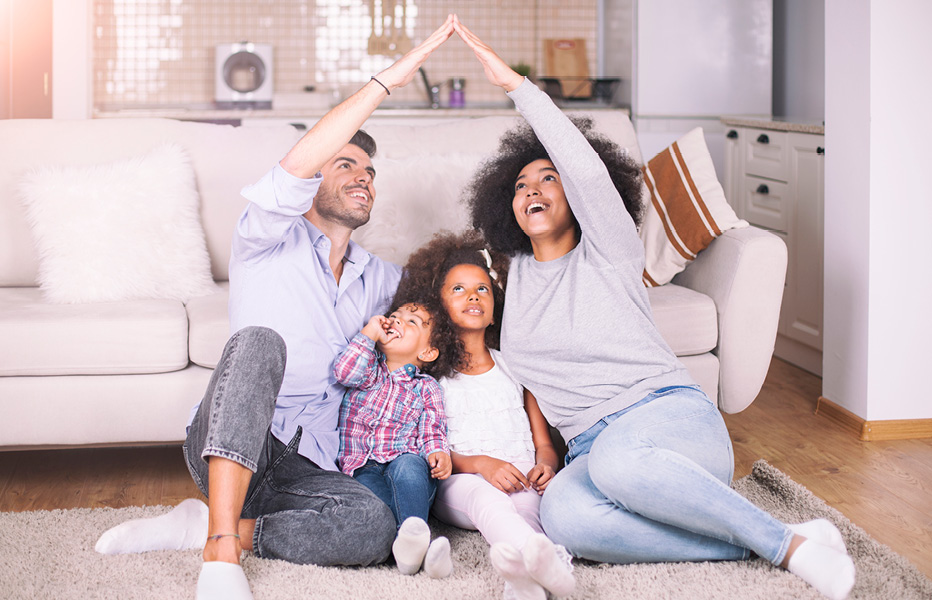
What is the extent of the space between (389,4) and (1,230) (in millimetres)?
3131

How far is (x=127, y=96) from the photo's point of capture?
5.10 m

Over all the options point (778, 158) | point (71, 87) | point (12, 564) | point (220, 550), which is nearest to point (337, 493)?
point (220, 550)

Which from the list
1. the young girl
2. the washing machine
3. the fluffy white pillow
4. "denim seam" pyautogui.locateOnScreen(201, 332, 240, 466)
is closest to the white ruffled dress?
the young girl

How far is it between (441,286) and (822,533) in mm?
932

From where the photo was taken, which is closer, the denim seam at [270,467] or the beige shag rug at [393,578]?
the beige shag rug at [393,578]

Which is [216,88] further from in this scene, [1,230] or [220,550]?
[220,550]

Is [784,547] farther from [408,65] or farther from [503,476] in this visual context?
[408,65]

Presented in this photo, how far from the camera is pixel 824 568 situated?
1.51 m

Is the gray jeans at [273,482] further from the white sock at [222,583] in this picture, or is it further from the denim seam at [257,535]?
the white sock at [222,583]

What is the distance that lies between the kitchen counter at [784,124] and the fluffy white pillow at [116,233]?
2.13 m

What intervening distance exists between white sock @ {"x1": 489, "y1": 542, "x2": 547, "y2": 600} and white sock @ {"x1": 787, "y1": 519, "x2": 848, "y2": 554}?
1.55 feet

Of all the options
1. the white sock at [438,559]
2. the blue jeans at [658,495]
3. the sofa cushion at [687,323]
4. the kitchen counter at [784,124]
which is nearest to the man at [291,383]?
the white sock at [438,559]

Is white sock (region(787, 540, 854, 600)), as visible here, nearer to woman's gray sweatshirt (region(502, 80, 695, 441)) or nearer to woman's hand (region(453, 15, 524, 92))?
woman's gray sweatshirt (region(502, 80, 695, 441))

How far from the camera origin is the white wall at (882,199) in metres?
2.54
